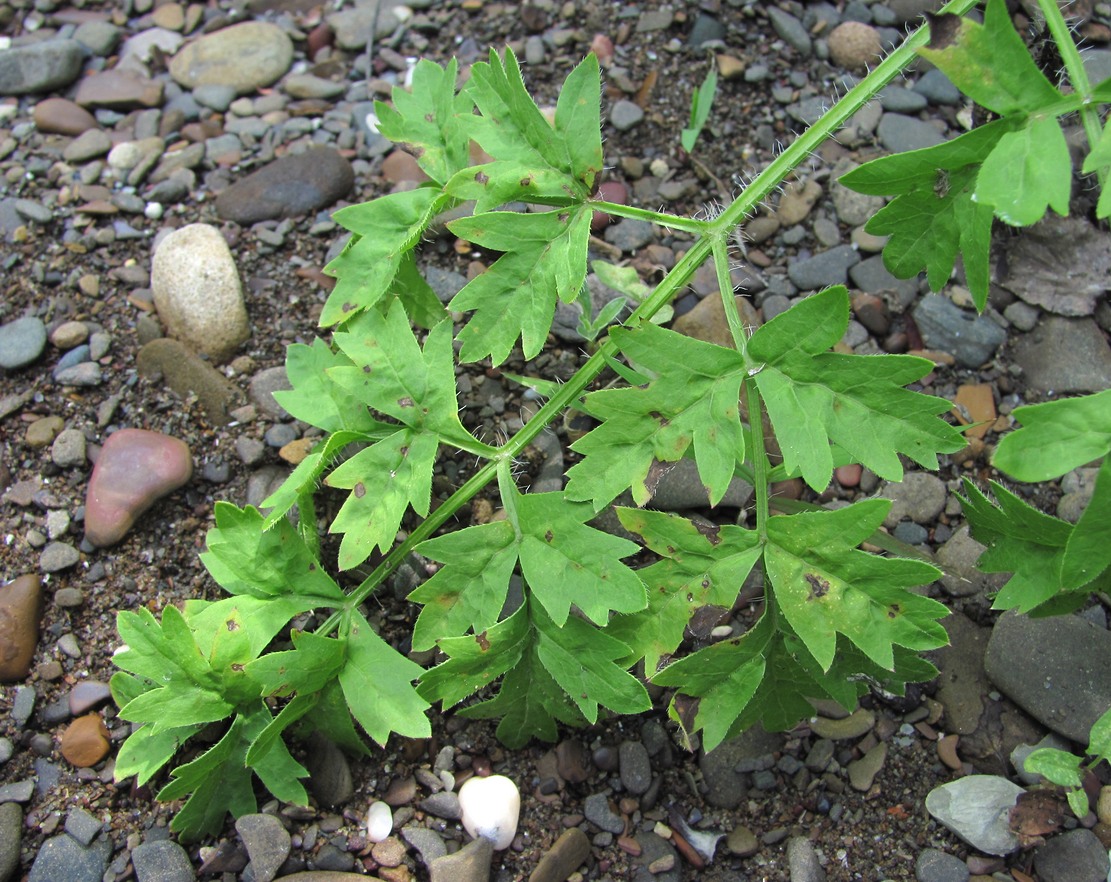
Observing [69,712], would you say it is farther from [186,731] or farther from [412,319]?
[412,319]

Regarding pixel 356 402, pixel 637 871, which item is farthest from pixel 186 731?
pixel 637 871

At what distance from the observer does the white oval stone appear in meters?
3.39

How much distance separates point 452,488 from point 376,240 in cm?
80

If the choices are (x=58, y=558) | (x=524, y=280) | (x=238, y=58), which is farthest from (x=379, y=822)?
(x=238, y=58)

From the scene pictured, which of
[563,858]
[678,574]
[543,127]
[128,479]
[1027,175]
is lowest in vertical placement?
[563,858]

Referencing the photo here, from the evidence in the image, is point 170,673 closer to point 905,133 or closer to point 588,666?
point 588,666

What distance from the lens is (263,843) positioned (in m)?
2.59

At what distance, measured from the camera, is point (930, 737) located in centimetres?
280

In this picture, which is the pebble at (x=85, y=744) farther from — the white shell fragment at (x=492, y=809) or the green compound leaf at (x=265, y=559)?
the white shell fragment at (x=492, y=809)

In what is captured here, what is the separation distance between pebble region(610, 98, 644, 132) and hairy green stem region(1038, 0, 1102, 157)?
170cm

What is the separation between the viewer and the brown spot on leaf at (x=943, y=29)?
99.7 inches

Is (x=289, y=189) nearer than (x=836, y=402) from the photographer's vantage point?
No

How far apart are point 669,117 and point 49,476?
2562 mm

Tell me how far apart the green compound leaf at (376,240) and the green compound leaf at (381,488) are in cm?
44
